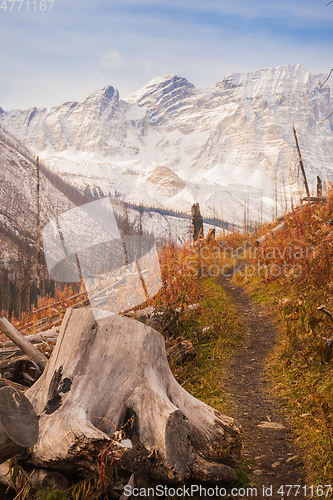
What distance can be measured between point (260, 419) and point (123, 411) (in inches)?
85.1

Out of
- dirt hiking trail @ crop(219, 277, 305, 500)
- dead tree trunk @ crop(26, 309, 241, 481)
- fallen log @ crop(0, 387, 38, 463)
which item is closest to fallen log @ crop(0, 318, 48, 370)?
dead tree trunk @ crop(26, 309, 241, 481)

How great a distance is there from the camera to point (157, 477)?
280 cm

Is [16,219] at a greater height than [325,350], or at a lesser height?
greater

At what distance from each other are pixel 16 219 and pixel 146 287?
8393 cm

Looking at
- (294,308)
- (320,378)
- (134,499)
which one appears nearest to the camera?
(134,499)

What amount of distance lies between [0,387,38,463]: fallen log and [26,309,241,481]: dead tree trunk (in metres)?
0.31

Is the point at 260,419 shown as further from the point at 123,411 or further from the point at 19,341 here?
the point at 19,341

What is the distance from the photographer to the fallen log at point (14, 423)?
96.3 inches

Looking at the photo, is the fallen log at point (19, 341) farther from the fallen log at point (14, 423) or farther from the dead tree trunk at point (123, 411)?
the fallen log at point (14, 423)

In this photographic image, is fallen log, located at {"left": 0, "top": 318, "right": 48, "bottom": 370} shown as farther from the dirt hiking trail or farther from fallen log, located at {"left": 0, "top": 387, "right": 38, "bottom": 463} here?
the dirt hiking trail

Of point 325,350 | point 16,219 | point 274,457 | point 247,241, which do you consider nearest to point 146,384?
point 274,457

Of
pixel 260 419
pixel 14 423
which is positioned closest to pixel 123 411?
pixel 14 423

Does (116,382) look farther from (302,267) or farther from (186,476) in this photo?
(302,267)

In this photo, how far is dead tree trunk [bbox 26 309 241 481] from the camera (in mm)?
2779
